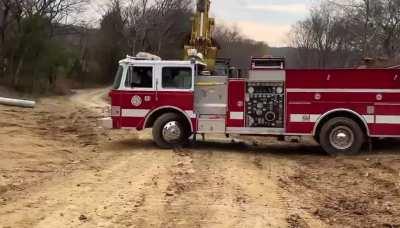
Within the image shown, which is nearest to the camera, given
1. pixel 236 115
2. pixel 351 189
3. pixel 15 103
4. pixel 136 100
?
pixel 351 189

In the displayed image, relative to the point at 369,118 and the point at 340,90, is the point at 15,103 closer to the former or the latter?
the point at 340,90

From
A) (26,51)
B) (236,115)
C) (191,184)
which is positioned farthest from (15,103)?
(191,184)

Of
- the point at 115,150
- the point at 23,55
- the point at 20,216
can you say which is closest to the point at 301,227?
the point at 20,216

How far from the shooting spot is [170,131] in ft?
58.7

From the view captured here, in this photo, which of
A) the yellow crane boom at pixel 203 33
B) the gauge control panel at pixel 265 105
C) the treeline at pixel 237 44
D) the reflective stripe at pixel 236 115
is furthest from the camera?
the treeline at pixel 237 44

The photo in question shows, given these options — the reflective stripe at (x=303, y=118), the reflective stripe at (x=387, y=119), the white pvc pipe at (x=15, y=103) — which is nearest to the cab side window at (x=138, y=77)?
the reflective stripe at (x=303, y=118)

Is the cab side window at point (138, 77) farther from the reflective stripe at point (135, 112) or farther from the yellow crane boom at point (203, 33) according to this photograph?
the yellow crane boom at point (203, 33)

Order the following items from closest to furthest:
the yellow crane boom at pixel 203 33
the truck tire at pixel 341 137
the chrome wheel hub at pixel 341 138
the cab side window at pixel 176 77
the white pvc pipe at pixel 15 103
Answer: the truck tire at pixel 341 137 → the chrome wheel hub at pixel 341 138 → the cab side window at pixel 176 77 → the yellow crane boom at pixel 203 33 → the white pvc pipe at pixel 15 103

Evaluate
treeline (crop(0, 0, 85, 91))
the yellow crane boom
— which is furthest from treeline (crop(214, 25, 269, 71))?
the yellow crane boom

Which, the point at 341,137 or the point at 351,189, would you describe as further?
the point at 341,137

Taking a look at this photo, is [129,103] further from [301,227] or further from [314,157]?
[301,227]

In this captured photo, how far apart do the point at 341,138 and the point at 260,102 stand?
229cm

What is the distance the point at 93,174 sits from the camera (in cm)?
1337

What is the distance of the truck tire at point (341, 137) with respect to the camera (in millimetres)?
17141
